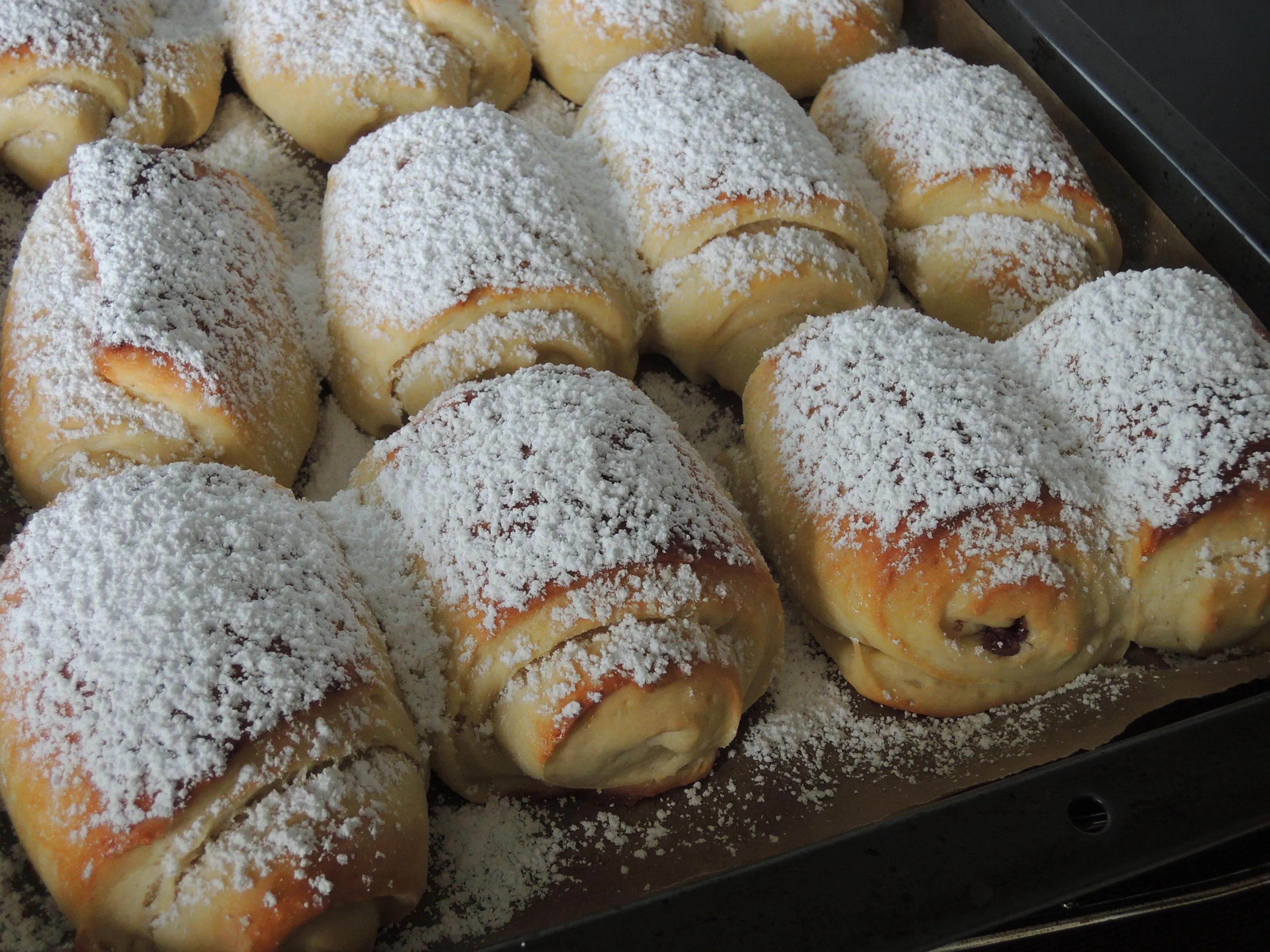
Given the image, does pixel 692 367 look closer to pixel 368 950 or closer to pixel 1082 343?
pixel 1082 343

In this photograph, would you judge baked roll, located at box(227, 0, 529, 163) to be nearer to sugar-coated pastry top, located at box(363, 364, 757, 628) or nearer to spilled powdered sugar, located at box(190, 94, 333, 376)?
spilled powdered sugar, located at box(190, 94, 333, 376)

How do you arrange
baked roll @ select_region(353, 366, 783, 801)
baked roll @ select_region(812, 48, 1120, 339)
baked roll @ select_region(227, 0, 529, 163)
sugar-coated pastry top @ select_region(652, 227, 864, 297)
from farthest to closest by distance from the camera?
1. baked roll @ select_region(227, 0, 529, 163)
2. baked roll @ select_region(812, 48, 1120, 339)
3. sugar-coated pastry top @ select_region(652, 227, 864, 297)
4. baked roll @ select_region(353, 366, 783, 801)

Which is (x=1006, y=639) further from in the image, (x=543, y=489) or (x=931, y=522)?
(x=543, y=489)

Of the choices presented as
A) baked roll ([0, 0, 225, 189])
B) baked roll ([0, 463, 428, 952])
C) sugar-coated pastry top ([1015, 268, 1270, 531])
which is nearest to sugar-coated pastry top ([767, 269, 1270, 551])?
sugar-coated pastry top ([1015, 268, 1270, 531])

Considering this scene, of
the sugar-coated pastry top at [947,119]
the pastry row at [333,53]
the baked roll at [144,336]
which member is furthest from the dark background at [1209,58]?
the baked roll at [144,336]

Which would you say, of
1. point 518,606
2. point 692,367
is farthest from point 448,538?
point 692,367

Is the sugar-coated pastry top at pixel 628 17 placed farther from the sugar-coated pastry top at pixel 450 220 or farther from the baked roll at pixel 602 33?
the sugar-coated pastry top at pixel 450 220
